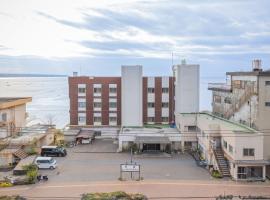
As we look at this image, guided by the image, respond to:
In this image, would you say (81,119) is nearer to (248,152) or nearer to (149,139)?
(149,139)

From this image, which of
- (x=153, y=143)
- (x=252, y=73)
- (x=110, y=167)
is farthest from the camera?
(x=153, y=143)

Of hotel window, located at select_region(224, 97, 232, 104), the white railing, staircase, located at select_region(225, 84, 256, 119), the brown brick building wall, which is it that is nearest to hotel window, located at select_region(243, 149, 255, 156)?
staircase, located at select_region(225, 84, 256, 119)

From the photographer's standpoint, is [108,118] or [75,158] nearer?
[75,158]

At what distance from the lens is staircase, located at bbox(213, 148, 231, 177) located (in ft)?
70.2

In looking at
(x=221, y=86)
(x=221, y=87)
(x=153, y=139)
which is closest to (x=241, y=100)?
(x=221, y=87)

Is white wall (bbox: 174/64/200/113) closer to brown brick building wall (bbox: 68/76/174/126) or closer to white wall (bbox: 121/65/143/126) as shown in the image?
brown brick building wall (bbox: 68/76/174/126)

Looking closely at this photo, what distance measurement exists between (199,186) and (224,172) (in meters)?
2.80

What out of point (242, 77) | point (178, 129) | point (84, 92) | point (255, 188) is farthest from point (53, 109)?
point (255, 188)

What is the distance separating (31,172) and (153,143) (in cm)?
946

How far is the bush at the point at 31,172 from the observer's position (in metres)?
19.9

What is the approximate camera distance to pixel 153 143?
1072 inches

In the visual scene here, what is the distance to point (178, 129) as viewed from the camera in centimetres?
3011

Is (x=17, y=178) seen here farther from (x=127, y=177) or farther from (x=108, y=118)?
(x=108, y=118)

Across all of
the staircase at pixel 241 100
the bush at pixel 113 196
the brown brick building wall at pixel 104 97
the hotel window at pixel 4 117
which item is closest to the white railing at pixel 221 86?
the staircase at pixel 241 100
